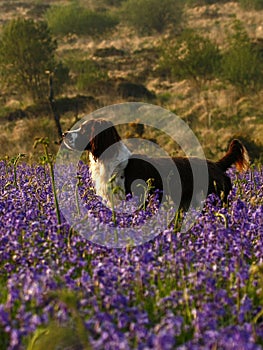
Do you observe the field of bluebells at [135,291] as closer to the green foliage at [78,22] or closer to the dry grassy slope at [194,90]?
the dry grassy slope at [194,90]

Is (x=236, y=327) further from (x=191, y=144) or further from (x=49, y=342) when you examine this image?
(x=191, y=144)

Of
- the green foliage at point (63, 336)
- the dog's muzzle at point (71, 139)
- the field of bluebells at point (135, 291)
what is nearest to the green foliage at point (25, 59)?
the dog's muzzle at point (71, 139)

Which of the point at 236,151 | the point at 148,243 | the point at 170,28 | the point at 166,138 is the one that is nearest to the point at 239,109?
the point at 166,138

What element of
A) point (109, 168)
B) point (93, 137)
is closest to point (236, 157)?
point (109, 168)

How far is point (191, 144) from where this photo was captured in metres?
16.7

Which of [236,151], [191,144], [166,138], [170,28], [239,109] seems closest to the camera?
[236,151]

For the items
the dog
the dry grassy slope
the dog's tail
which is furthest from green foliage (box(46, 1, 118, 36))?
the dog

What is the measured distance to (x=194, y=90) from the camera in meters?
24.1

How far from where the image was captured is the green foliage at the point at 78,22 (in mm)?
38969

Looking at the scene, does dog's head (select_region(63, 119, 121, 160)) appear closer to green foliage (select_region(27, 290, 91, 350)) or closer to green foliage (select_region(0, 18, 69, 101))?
green foliage (select_region(27, 290, 91, 350))

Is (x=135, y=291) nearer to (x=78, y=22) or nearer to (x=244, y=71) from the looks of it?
(x=244, y=71)

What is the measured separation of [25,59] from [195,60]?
26.0 feet

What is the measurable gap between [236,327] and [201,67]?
22.6 m

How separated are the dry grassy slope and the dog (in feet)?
26.4
